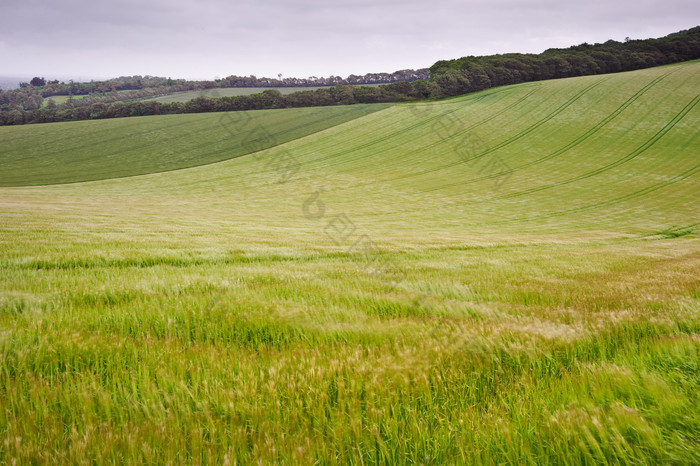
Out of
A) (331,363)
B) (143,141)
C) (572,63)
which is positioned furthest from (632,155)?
(143,141)

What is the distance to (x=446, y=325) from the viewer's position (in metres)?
3.76

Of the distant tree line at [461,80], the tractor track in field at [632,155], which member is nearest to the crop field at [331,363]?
the tractor track in field at [632,155]

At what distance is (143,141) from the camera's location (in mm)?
79750

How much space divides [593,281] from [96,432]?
815 centimetres

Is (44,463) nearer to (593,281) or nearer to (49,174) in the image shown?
(593,281)

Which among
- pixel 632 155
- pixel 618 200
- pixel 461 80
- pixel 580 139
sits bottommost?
pixel 618 200

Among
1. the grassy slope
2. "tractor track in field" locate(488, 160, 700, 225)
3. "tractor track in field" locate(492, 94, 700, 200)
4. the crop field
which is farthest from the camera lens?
the grassy slope

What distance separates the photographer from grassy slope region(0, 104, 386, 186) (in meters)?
65.6

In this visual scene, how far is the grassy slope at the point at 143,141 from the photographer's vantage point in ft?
A: 215

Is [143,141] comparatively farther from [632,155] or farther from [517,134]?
[632,155]

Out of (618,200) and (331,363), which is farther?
(618,200)

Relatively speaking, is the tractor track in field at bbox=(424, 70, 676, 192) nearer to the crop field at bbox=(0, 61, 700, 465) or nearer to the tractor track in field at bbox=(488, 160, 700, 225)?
the tractor track in field at bbox=(488, 160, 700, 225)

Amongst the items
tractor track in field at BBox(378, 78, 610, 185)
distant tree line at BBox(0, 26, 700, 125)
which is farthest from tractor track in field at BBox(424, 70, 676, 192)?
distant tree line at BBox(0, 26, 700, 125)

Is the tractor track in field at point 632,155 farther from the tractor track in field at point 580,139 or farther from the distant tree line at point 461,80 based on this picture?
the distant tree line at point 461,80
